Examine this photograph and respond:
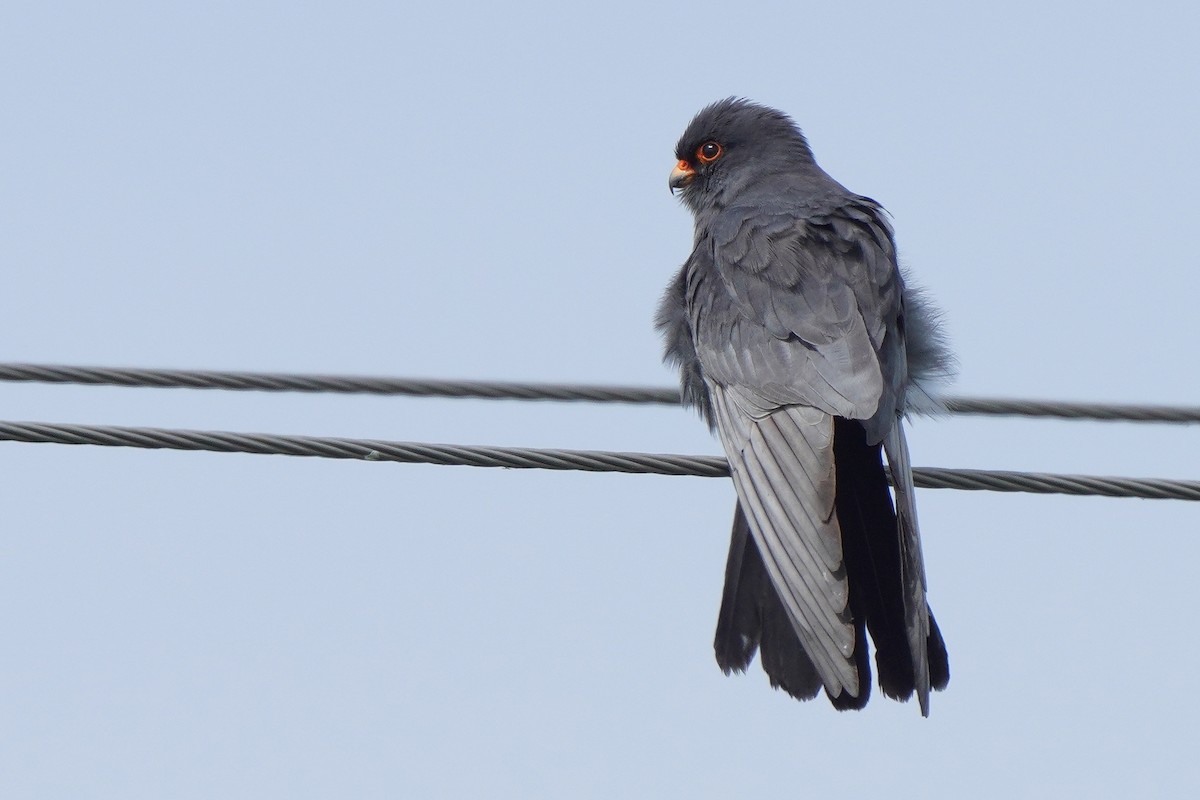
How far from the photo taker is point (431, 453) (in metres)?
4.41

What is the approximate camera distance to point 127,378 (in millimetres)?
4883

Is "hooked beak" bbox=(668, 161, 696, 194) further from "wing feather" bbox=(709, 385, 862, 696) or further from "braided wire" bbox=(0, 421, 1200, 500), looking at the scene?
"braided wire" bbox=(0, 421, 1200, 500)

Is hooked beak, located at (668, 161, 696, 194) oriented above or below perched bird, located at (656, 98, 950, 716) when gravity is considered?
above

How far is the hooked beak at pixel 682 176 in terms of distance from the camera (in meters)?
7.64

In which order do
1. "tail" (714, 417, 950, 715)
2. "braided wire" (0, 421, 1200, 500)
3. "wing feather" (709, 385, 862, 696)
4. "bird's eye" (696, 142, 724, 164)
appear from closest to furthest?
1. "braided wire" (0, 421, 1200, 500)
2. "wing feather" (709, 385, 862, 696)
3. "tail" (714, 417, 950, 715)
4. "bird's eye" (696, 142, 724, 164)

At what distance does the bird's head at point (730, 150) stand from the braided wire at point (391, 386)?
7.59ft

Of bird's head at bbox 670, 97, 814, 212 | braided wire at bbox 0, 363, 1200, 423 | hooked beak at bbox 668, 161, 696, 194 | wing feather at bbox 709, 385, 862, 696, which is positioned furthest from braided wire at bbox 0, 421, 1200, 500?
hooked beak at bbox 668, 161, 696, 194

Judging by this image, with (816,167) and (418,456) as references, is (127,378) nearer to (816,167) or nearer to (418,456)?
(418,456)

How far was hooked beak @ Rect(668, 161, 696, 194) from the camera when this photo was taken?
764 centimetres

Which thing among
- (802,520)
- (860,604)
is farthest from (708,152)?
(860,604)

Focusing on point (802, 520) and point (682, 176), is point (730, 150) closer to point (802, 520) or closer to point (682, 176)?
point (682, 176)

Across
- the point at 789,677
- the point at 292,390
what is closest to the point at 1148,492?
the point at 789,677

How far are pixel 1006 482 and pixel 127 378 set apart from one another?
2.80m

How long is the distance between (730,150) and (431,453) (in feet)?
12.1
